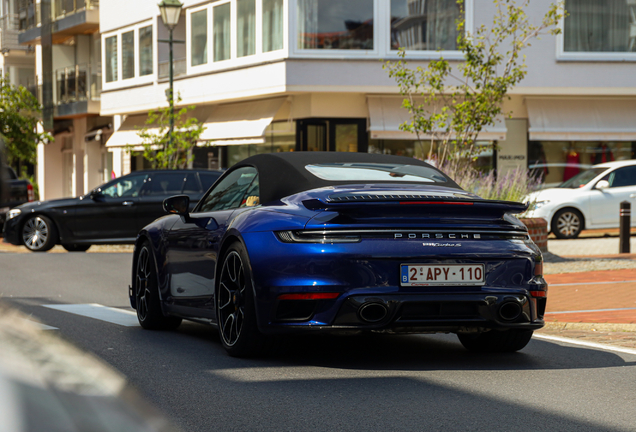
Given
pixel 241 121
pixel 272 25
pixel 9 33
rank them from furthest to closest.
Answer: pixel 9 33
pixel 241 121
pixel 272 25

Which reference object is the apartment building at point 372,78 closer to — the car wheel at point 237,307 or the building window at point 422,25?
the building window at point 422,25

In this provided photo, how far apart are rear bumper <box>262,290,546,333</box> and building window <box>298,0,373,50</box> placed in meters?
20.2

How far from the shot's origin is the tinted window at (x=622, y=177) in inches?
810

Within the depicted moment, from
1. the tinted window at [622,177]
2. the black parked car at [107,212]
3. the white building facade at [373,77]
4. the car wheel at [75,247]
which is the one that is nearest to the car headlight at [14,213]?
the black parked car at [107,212]

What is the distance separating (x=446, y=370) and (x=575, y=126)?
22255mm

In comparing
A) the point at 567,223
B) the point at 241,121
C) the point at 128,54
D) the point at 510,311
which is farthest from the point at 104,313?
the point at 128,54

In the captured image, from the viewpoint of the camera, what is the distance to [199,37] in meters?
29.4

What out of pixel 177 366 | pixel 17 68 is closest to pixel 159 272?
pixel 177 366

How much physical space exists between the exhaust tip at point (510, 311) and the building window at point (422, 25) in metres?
20.2

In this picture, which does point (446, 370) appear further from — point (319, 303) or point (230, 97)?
point (230, 97)

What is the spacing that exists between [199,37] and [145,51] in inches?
159

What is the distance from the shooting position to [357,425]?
430 cm

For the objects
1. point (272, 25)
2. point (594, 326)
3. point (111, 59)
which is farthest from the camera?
point (111, 59)

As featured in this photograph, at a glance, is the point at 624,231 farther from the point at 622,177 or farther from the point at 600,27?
the point at 600,27
